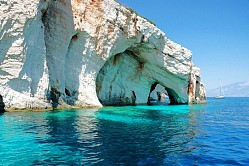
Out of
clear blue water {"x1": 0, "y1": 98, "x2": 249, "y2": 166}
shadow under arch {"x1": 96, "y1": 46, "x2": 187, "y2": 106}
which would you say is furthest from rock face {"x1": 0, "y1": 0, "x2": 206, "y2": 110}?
Answer: clear blue water {"x1": 0, "y1": 98, "x2": 249, "y2": 166}

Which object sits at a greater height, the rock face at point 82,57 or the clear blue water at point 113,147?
the rock face at point 82,57

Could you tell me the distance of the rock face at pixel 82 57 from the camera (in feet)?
72.9

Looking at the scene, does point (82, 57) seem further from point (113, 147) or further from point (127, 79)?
point (113, 147)

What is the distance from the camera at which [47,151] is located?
31.4 ft

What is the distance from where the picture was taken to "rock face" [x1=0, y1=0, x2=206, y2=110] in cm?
2222

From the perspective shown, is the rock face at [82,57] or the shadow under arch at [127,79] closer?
the rock face at [82,57]

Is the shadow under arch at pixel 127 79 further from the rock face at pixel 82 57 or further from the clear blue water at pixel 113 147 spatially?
the clear blue water at pixel 113 147

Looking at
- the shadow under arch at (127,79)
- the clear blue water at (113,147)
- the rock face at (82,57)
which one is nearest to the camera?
the clear blue water at (113,147)

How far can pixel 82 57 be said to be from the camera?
3130 cm

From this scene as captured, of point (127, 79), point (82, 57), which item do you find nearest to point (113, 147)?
point (82, 57)

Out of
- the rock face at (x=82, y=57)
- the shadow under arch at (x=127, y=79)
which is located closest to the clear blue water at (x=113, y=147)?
the rock face at (x=82, y=57)

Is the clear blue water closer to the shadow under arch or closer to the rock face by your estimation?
the rock face

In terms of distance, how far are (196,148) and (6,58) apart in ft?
55.6

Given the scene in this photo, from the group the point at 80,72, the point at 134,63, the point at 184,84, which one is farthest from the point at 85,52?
the point at 184,84
